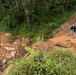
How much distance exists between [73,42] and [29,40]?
4.36 m

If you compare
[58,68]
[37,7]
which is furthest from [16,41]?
[58,68]

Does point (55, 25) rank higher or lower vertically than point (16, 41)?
higher

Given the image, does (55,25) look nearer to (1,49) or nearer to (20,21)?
(20,21)

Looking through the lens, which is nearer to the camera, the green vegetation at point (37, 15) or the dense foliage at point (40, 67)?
the dense foliage at point (40, 67)

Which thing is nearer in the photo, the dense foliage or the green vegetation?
the dense foliage

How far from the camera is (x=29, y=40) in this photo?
47.5ft

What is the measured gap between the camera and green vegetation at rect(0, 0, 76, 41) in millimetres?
14489

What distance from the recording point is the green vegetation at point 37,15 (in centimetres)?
1449

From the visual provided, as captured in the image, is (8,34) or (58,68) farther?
(8,34)

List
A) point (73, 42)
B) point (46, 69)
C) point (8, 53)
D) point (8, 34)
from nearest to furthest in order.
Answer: point (46, 69) → point (73, 42) → point (8, 53) → point (8, 34)

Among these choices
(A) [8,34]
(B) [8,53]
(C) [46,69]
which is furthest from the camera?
(A) [8,34]

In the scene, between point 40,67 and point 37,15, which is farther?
point 37,15

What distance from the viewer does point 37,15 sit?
14.9 meters

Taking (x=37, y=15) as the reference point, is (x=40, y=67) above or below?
above
